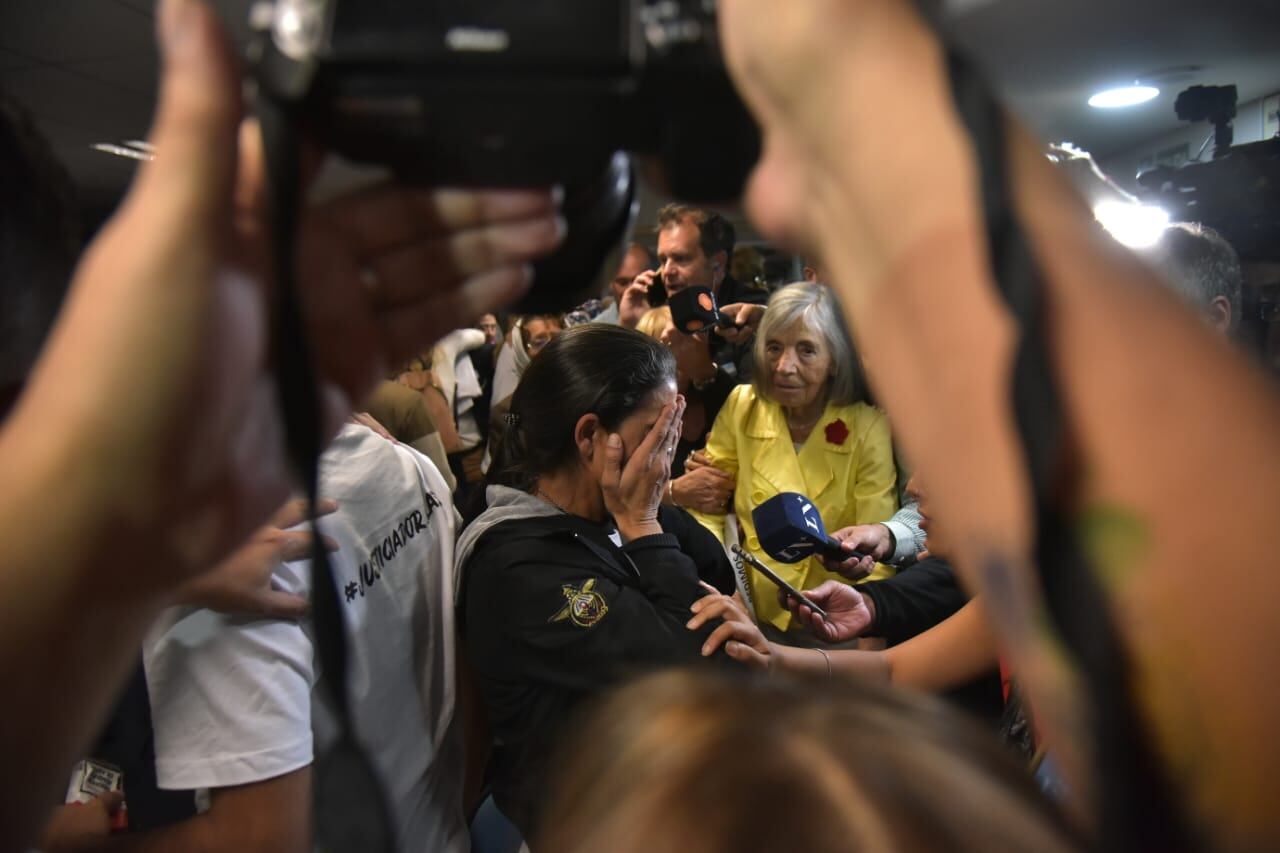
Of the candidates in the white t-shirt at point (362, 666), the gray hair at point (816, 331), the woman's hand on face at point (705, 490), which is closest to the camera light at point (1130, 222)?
the gray hair at point (816, 331)

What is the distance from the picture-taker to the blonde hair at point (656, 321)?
2.18 m

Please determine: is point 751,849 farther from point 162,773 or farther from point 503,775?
point 503,775

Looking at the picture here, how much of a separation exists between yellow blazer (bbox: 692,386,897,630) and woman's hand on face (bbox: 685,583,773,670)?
1.67 ft

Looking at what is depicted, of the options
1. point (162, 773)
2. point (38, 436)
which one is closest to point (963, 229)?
point (38, 436)

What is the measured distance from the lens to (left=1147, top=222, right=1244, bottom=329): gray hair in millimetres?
1278

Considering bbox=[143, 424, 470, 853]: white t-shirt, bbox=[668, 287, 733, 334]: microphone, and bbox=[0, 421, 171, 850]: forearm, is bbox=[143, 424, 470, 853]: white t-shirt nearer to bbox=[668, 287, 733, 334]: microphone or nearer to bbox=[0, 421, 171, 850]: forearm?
bbox=[0, 421, 171, 850]: forearm

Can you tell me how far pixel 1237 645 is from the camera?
8.8 inches

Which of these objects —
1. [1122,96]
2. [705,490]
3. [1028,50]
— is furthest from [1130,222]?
[1122,96]

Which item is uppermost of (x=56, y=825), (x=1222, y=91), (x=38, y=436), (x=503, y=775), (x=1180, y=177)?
(x=1222, y=91)

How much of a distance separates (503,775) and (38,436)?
3.49ft

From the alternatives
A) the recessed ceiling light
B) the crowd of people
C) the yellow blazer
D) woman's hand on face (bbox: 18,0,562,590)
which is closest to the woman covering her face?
the yellow blazer

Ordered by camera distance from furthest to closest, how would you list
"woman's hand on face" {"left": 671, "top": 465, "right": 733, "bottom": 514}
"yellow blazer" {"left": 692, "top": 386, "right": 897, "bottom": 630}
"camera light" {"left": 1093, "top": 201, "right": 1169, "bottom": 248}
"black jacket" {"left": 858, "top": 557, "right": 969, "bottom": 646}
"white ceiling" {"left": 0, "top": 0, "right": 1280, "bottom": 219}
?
"white ceiling" {"left": 0, "top": 0, "right": 1280, "bottom": 219}
"woman's hand on face" {"left": 671, "top": 465, "right": 733, "bottom": 514}
"yellow blazer" {"left": 692, "top": 386, "right": 897, "bottom": 630}
"black jacket" {"left": 858, "top": 557, "right": 969, "bottom": 646}
"camera light" {"left": 1093, "top": 201, "right": 1169, "bottom": 248}

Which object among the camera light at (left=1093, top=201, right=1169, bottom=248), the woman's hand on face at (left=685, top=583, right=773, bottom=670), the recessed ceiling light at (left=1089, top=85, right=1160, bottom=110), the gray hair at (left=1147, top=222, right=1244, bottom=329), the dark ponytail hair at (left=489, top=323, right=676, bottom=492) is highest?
the recessed ceiling light at (left=1089, top=85, right=1160, bottom=110)

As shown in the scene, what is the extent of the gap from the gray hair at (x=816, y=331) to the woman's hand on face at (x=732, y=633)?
0.79m
